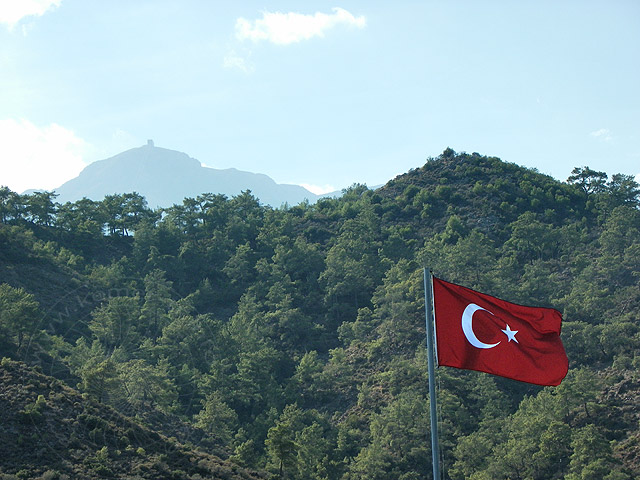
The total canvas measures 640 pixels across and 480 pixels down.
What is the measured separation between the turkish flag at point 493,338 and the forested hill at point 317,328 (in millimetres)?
22105

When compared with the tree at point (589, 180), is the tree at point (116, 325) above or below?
below

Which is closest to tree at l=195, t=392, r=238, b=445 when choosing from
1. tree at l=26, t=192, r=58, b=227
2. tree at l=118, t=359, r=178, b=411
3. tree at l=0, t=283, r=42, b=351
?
tree at l=118, t=359, r=178, b=411

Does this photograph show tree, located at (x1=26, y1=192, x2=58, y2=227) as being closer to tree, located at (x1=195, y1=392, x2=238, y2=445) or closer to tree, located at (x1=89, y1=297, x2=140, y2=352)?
tree, located at (x1=89, y1=297, x2=140, y2=352)

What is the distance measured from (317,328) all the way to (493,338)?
49.4 m

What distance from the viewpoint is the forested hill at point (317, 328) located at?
3762cm

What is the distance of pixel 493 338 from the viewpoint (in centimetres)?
1302

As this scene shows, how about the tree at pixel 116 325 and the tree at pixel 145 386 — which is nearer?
the tree at pixel 145 386

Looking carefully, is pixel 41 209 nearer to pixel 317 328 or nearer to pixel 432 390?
pixel 317 328

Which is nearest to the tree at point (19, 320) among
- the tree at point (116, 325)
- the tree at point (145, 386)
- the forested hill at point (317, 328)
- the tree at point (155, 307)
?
the forested hill at point (317, 328)

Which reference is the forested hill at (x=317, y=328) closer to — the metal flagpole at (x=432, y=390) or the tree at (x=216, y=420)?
the tree at (x=216, y=420)

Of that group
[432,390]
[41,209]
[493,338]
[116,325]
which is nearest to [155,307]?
[116,325]

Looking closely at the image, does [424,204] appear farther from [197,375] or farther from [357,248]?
[197,375]

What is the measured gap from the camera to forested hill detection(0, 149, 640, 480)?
3762 cm

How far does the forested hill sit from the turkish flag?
72.5 ft
